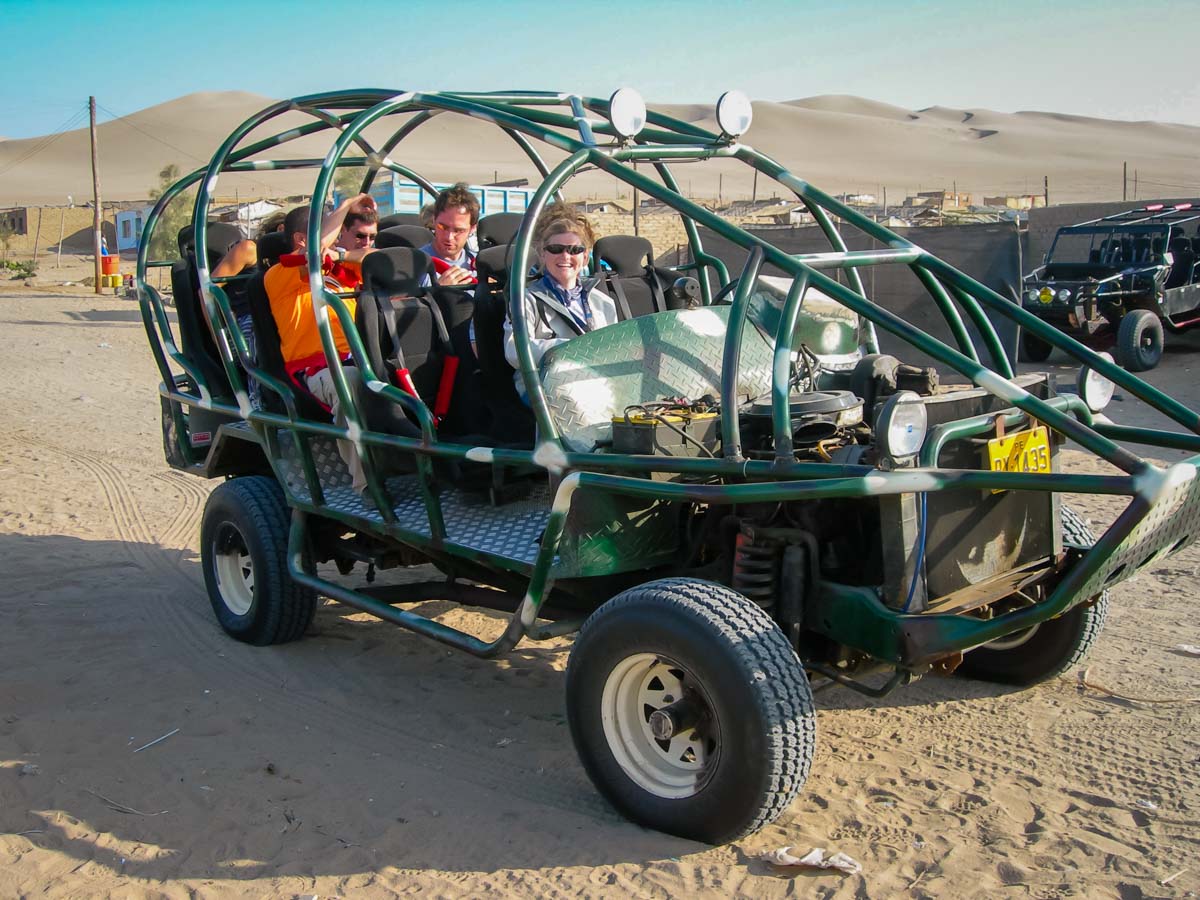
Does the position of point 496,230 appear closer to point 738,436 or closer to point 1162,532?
point 738,436

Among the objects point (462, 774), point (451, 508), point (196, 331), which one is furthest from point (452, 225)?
point (462, 774)

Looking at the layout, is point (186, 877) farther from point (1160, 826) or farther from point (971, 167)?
point (971, 167)

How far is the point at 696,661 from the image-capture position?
11.4ft

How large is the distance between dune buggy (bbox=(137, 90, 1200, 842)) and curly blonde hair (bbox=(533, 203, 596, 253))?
0.35 m

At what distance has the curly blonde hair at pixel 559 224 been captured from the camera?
15.8 feet

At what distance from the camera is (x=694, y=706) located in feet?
11.9

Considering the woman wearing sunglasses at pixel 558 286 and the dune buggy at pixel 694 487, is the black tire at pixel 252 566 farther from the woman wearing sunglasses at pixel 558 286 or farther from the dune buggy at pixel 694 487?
the woman wearing sunglasses at pixel 558 286

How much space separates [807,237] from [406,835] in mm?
11384

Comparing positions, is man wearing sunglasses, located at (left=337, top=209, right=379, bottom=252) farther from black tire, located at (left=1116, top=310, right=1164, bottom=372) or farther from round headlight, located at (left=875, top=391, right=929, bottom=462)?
black tire, located at (left=1116, top=310, right=1164, bottom=372)

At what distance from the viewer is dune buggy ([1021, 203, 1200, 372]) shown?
541 inches

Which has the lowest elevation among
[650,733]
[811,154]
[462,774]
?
[462,774]

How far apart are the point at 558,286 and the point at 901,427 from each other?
6.37 ft

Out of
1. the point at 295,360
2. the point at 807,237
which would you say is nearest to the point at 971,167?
the point at 807,237

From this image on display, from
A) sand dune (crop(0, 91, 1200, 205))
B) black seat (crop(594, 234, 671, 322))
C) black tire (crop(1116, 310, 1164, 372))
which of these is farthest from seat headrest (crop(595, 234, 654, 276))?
sand dune (crop(0, 91, 1200, 205))
